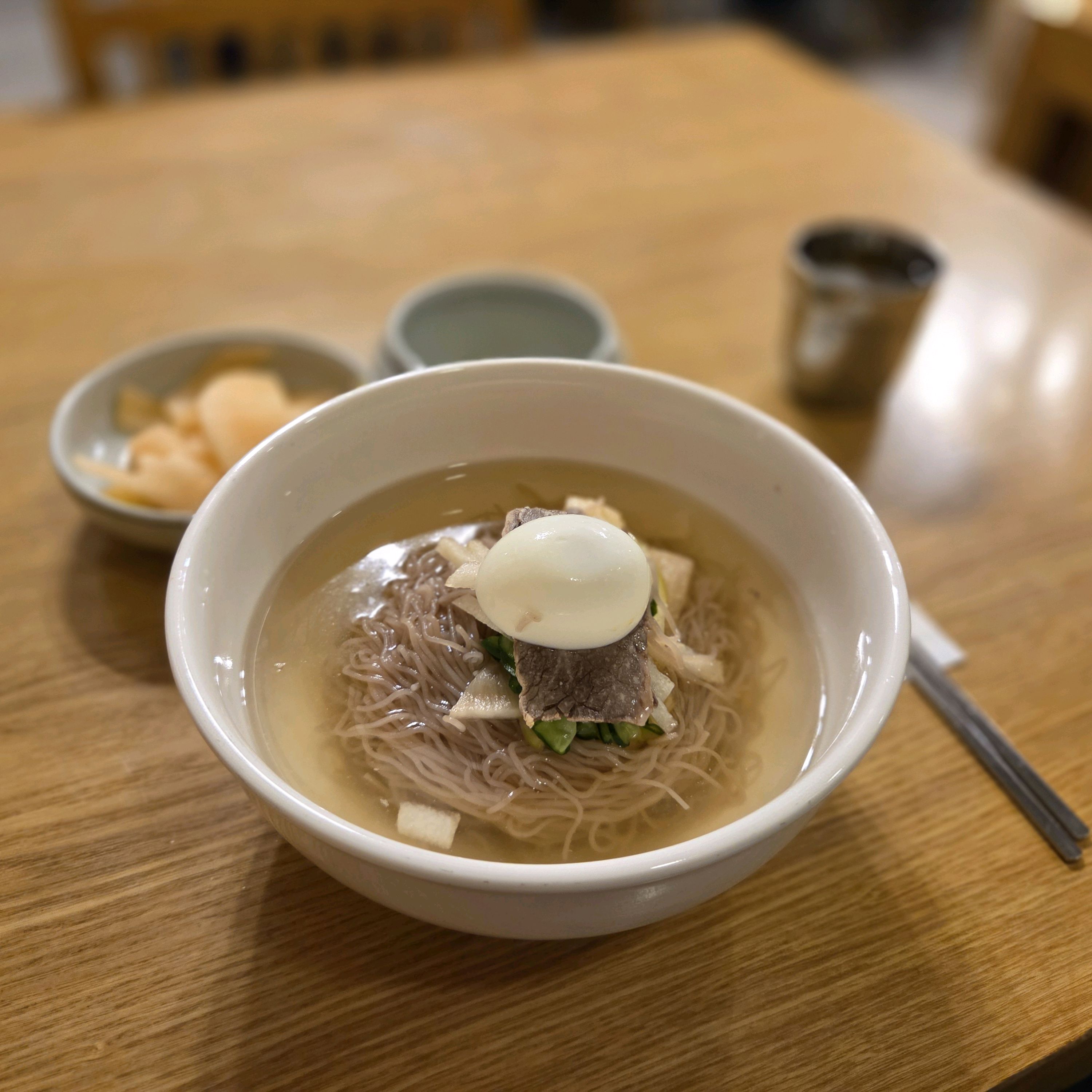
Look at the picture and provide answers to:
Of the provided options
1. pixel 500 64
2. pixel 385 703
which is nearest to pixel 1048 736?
pixel 385 703

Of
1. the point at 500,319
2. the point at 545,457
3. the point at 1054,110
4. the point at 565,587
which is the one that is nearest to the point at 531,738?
the point at 565,587

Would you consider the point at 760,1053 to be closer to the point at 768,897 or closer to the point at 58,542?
the point at 768,897

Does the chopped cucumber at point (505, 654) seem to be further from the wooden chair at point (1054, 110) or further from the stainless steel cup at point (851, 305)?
the wooden chair at point (1054, 110)

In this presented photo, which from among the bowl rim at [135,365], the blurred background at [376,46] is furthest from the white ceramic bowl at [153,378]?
the blurred background at [376,46]

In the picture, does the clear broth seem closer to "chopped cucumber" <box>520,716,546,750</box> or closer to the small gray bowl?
"chopped cucumber" <box>520,716,546,750</box>

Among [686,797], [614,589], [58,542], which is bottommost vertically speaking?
[58,542]

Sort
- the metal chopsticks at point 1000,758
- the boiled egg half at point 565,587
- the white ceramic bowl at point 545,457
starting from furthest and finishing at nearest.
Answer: the metal chopsticks at point 1000,758 < the boiled egg half at point 565,587 < the white ceramic bowl at point 545,457
